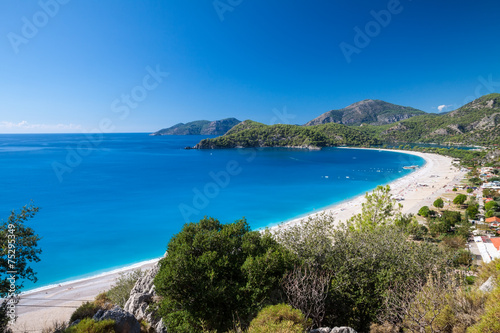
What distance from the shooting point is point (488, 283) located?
9.23 metres

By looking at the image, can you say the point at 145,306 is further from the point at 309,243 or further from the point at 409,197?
the point at 409,197

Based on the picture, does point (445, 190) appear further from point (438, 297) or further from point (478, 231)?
point (438, 297)

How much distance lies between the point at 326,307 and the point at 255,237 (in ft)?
14.0

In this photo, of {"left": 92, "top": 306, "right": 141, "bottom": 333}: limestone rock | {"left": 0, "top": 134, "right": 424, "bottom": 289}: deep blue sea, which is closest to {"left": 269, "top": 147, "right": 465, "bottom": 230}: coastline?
{"left": 0, "top": 134, "right": 424, "bottom": 289}: deep blue sea

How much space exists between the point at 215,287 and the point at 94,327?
13.8ft

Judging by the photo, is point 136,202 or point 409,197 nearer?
point 409,197

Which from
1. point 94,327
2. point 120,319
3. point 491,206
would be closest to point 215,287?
point 120,319

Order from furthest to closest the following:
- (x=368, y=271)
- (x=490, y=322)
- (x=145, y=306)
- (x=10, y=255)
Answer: (x=145, y=306) → (x=368, y=271) → (x=10, y=255) → (x=490, y=322)

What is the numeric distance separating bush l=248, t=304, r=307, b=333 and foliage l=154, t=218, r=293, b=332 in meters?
1.41

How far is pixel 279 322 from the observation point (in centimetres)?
721

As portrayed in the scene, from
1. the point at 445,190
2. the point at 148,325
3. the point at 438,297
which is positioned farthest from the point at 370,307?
the point at 445,190

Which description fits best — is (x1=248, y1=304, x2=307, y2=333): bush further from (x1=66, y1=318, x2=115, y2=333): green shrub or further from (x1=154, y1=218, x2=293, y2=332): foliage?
(x1=66, y1=318, x2=115, y2=333): green shrub

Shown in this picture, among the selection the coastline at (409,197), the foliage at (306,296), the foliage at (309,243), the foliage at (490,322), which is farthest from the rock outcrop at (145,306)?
the coastline at (409,197)

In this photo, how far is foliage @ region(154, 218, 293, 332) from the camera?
895 cm
